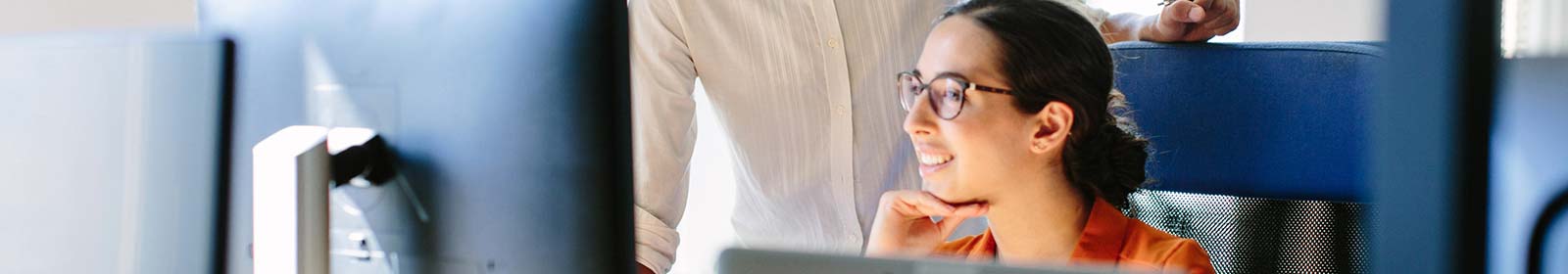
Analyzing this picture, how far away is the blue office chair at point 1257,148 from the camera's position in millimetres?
1276

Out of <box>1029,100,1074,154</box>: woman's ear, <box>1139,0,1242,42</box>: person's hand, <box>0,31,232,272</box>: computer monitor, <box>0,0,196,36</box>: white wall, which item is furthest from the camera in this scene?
<box>0,0,196,36</box>: white wall

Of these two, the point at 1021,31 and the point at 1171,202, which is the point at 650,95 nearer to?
the point at 1021,31

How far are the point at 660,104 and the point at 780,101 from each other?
0.45 feet

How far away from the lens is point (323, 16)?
2.84ft

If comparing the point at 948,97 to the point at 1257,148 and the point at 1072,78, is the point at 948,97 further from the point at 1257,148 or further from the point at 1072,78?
the point at 1257,148

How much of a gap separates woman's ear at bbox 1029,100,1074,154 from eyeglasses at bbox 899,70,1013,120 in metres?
0.04

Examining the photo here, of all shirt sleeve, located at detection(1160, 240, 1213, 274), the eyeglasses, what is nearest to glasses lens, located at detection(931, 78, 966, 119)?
the eyeglasses

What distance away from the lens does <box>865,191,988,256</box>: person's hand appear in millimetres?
1289

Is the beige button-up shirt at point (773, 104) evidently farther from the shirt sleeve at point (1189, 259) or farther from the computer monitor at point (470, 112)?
the computer monitor at point (470, 112)

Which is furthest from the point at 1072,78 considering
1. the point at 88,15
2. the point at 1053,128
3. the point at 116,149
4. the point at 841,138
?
the point at 88,15

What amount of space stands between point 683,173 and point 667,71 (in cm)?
12

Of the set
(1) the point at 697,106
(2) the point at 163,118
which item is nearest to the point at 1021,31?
(1) the point at 697,106

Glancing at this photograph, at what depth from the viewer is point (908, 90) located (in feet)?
4.22

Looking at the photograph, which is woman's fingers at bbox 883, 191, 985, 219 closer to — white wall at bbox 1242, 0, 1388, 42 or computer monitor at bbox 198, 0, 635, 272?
white wall at bbox 1242, 0, 1388, 42
